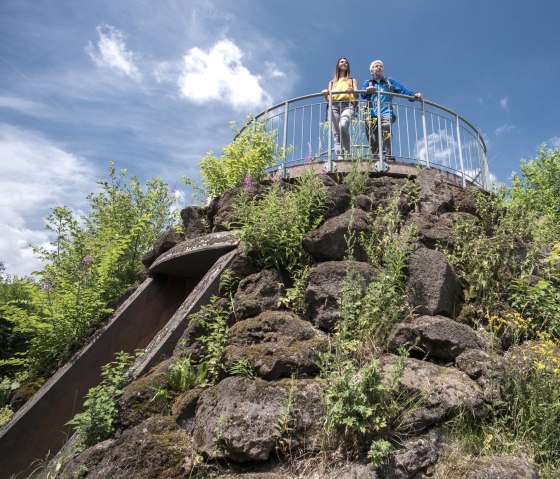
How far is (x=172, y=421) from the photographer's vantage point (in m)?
3.79

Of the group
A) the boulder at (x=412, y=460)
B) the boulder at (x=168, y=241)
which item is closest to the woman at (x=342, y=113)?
the boulder at (x=168, y=241)

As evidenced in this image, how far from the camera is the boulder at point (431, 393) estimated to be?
134 inches

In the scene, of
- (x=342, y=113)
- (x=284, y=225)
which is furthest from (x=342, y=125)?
(x=284, y=225)

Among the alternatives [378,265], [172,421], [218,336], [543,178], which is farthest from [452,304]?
[543,178]

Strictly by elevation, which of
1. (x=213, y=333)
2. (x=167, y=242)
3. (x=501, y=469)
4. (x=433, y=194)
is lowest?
(x=501, y=469)

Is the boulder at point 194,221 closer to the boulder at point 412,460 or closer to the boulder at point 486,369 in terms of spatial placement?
the boulder at point 486,369

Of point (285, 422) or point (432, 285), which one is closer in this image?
point (285, 422)

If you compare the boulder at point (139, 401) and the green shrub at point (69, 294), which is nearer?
the boulder at point (139, 401)

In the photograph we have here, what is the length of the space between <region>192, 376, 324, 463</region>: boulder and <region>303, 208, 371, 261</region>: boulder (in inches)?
60.5

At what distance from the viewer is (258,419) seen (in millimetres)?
3471

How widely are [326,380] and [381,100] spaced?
5.34 metres

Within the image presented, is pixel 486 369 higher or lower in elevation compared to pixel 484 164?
lower

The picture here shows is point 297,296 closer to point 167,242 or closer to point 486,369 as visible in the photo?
point 486,369

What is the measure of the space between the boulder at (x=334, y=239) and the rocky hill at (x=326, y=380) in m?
0.01
